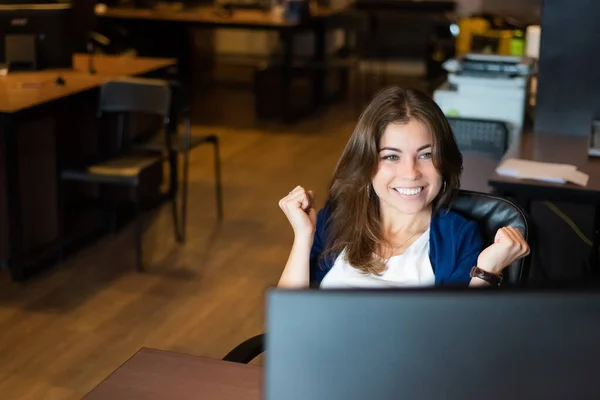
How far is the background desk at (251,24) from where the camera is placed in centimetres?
667

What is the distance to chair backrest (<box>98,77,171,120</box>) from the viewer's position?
12.9 feet

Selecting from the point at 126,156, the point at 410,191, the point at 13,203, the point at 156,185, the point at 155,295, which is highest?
the point at 410,191

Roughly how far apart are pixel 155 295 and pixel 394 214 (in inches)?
78.3

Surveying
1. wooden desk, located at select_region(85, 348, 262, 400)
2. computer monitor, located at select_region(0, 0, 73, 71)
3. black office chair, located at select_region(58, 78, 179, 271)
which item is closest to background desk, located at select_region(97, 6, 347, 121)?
computer monitor, located at select_region(0, 0, 73, 71)

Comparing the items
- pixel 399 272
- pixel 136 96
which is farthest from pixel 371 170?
pixel 136 96

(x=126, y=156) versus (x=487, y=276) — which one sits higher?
(x=487, y=276)

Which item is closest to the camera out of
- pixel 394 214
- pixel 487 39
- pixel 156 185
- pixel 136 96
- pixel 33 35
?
pixel 394 214

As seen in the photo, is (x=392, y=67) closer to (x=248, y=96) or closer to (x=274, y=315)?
(x=248, y=96)

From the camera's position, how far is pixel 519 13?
8.20 metres

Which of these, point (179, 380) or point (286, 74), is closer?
point (179, 380)

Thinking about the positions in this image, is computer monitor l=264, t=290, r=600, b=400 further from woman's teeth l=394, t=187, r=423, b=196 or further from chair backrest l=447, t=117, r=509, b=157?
chair backrest l=447, t=117, r=509, b=157

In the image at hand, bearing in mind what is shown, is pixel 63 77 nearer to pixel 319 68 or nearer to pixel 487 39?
pixel 487 39

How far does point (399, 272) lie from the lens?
5.51ft

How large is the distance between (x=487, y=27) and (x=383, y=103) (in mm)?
3479
